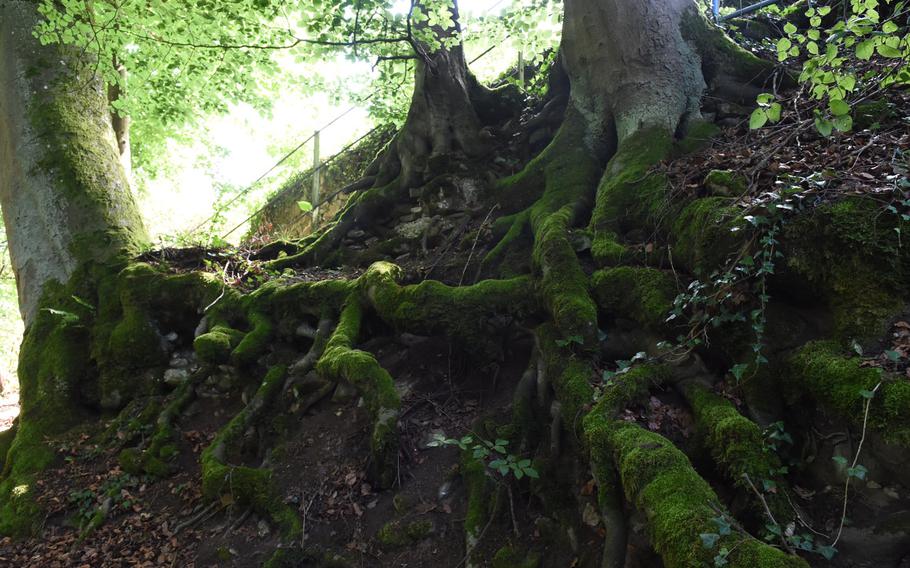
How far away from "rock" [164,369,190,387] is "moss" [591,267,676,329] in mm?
4304

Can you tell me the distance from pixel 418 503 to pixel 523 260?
2394 mm

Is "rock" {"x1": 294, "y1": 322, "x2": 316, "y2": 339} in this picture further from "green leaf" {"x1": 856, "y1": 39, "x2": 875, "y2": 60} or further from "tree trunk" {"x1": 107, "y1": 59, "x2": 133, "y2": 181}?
"green leaf" {"x1": 856, "y1": 39, "x2": 875, "y2": 60}

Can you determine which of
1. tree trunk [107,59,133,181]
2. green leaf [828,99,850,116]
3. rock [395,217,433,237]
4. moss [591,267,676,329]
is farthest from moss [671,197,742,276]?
tree trunk [107,59,133,181]

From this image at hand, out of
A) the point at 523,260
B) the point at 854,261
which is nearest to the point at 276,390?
the point at 523,260

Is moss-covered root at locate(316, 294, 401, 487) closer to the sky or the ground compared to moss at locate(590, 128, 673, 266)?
closer to the ground

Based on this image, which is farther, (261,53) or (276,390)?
(261,53)

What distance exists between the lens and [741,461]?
2459 mm

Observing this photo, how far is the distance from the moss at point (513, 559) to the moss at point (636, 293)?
→ 1564 millimetres

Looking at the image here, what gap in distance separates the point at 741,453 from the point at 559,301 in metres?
1.51

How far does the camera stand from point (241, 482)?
3998 mm

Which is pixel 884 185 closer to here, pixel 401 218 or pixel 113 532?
pixel 401 218

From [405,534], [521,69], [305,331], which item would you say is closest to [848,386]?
[405,534]

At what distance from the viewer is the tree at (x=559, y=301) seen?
2.55 metres

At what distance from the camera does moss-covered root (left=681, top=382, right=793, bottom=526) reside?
2.33 metres
